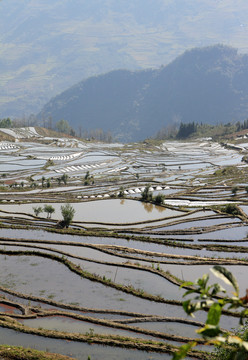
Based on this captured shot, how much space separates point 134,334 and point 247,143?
82982 mm

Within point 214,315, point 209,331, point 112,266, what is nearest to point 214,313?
point 214,315

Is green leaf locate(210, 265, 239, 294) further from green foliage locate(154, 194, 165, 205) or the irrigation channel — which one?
green foliage locate(154, 194, 165, 205)

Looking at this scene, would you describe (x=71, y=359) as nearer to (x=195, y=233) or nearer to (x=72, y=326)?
(x=72, y=326)

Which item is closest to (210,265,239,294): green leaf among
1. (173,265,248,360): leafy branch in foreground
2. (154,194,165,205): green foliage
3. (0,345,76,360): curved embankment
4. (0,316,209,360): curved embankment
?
(173,265,248,360): leafy branch in foreground

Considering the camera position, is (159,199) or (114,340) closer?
(114,340)

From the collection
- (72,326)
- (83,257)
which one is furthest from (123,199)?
(72,326)

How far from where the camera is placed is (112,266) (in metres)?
14.7

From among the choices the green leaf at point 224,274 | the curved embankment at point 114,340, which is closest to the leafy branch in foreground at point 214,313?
the green leaf at point 224,274

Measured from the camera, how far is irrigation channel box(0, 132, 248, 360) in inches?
376

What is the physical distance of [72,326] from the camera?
10.1 meters

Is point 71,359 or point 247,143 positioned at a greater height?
point 247,143

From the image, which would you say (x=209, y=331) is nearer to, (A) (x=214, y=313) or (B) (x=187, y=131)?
(A) (x=214, y=313)

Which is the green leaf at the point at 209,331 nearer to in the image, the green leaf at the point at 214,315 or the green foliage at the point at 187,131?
the green leaf at the point at 214,315

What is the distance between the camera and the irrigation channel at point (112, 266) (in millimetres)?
9555
